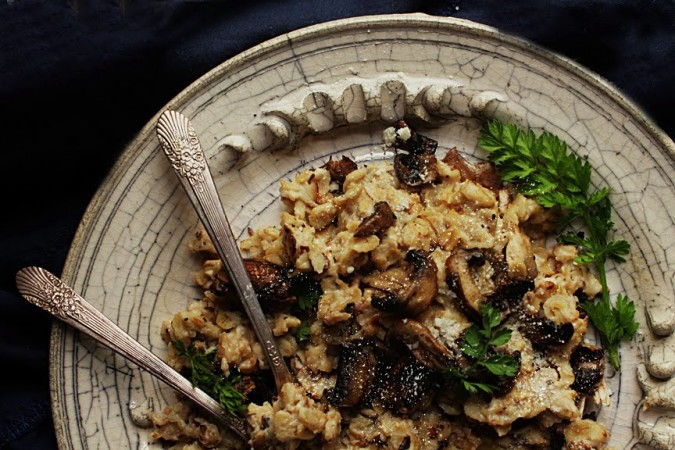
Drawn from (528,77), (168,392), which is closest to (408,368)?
(168,392)

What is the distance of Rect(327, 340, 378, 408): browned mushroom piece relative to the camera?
362 centimetres

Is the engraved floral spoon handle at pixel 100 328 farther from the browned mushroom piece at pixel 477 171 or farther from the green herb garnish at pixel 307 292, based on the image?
the browned mushroom piece at pixel 477 171

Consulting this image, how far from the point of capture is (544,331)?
370 centimetres

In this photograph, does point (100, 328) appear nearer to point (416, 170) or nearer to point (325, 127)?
point (325, 127)

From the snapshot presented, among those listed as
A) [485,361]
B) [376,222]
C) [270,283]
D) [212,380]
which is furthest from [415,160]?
[212,380]

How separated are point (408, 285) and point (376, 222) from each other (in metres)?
0.37

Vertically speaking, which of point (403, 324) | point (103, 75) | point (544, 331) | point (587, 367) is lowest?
point (587, 367)

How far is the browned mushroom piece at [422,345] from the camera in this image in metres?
3.54

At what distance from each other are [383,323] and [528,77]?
167cm

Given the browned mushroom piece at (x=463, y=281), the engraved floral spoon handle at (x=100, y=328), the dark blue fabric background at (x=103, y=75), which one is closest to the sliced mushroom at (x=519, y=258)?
the browned mushroom piece at (x=463, y=281)

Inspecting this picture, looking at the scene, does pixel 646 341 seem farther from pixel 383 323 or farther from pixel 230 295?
pixel 230 295

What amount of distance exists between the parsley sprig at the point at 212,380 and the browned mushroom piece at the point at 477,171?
66.8 inches

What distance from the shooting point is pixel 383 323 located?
3.70 metres

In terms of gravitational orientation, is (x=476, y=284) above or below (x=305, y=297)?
below
